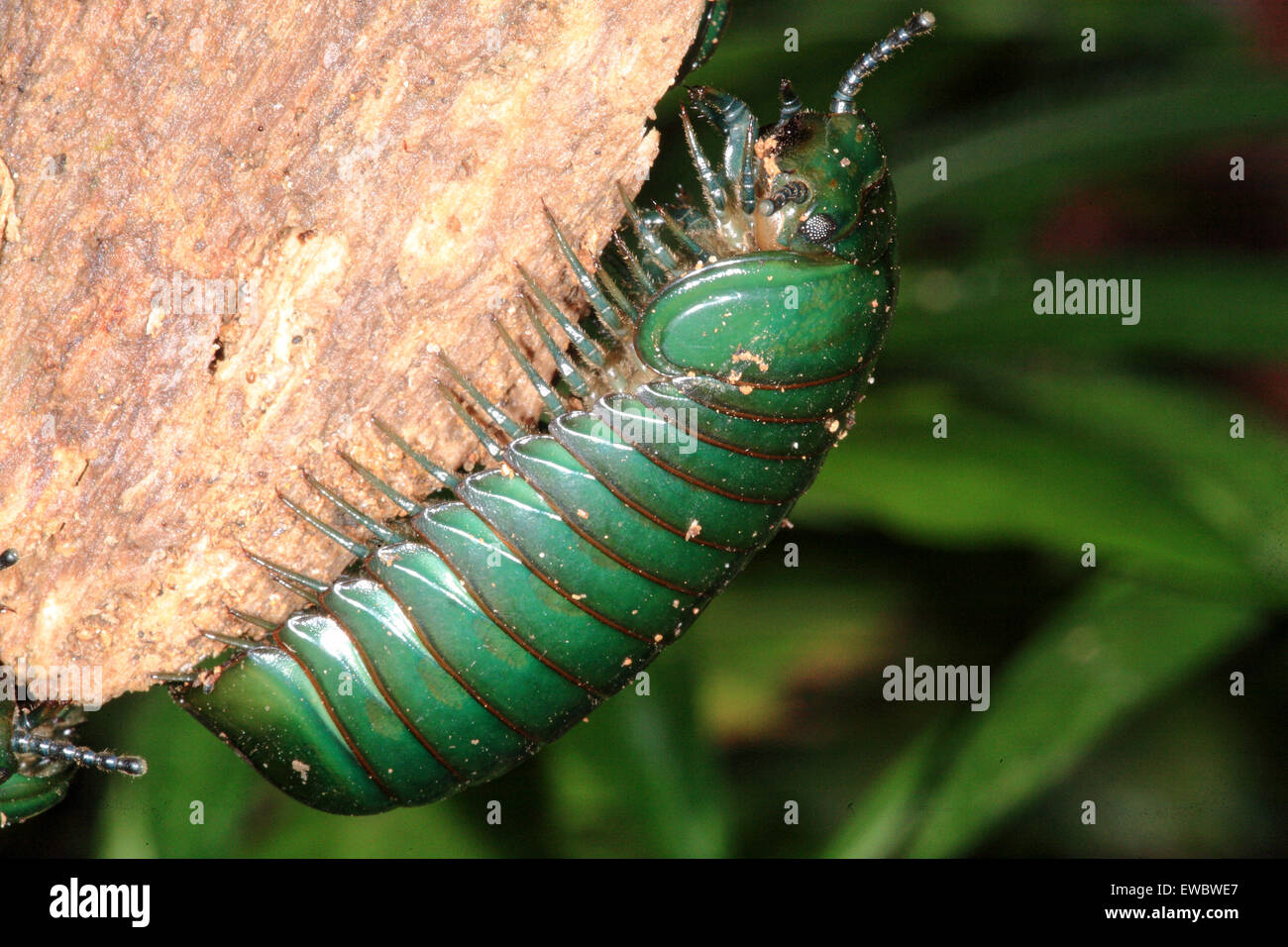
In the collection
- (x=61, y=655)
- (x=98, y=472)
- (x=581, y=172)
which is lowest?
(x=61, y=655)

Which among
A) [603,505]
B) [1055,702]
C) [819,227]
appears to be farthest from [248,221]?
[1055,702]

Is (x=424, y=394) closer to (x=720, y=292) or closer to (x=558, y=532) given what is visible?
(x=558, y=532)

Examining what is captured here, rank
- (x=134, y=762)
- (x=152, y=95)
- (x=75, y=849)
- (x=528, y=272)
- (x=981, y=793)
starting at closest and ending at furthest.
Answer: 1. (x=152, y=95)
2. (x=528, y=272)
3. (x=134, y=762)
4. (x=981, y=793)
5. (x=75, y=849)

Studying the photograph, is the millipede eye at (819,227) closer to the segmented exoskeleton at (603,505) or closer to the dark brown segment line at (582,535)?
the segmented exoskeleton at (603,505)

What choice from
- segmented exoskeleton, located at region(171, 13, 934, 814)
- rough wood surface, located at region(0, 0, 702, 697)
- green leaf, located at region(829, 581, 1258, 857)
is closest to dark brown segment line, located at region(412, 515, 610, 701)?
segmented exoskeleton, located at region(171, 13, 934, 814)

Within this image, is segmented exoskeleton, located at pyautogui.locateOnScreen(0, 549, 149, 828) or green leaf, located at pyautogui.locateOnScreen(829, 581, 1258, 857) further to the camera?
green leaf, located at pyautogui.locateOnScreen(829, 581, 1258, 857)

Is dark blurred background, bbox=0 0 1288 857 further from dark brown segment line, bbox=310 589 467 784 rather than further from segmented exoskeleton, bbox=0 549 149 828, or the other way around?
dark brown segment line, bbox=310 589 467 784

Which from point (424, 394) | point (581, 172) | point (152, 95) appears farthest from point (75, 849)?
point (581, 172)
